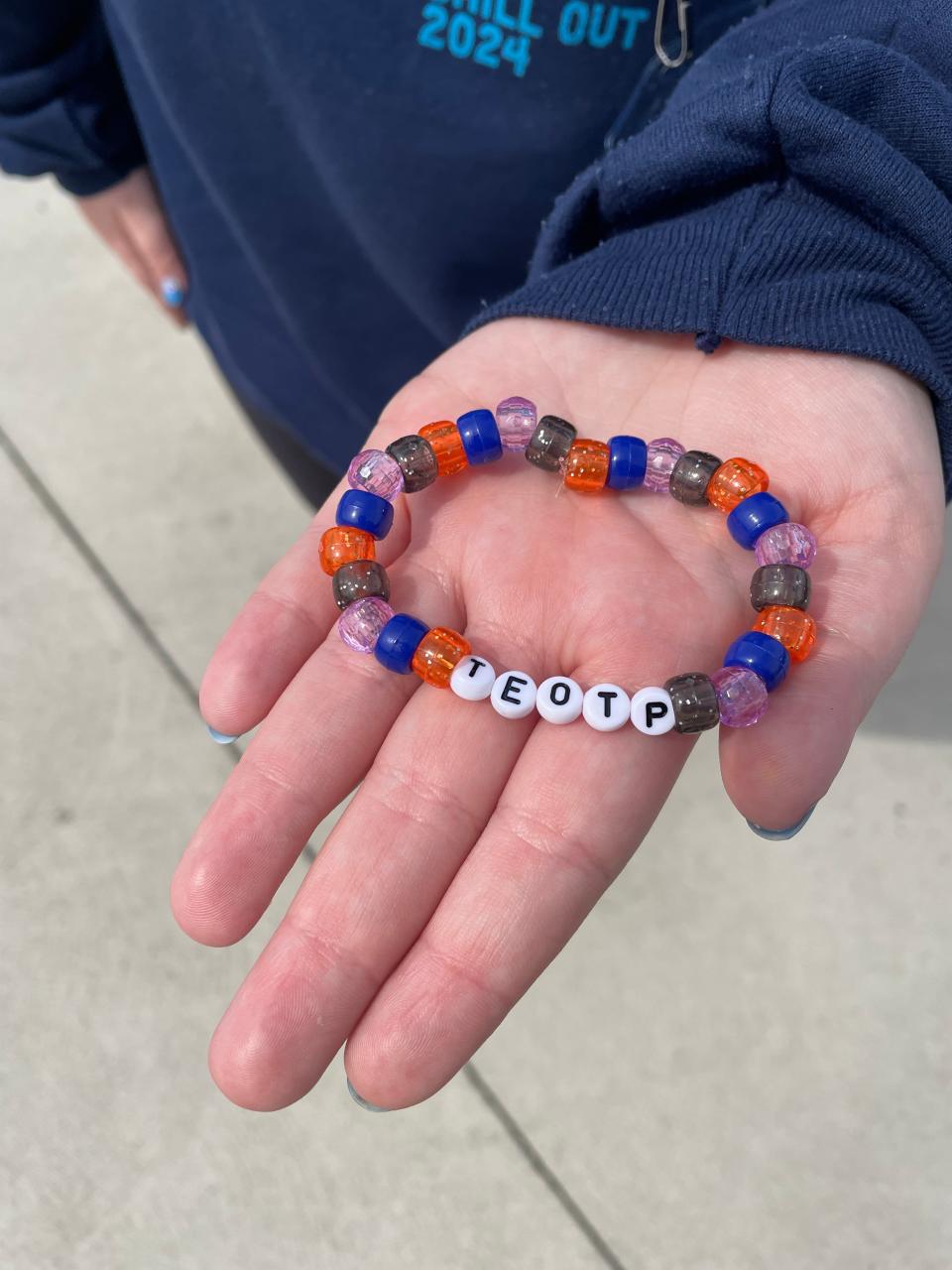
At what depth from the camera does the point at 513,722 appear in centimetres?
160

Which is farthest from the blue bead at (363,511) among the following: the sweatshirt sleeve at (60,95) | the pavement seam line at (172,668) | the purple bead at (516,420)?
the sweatshirt sleeve at (60,95)

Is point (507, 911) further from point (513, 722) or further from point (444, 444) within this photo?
point (444, 444)

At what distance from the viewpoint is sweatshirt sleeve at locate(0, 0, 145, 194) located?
6.73 ft

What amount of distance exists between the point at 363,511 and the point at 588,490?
36 centimetres

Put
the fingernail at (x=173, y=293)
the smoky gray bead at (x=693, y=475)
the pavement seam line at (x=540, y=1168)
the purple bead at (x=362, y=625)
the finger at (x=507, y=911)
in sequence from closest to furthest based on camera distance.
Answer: the finger at (x=507, y=911)
the purple bead at (x=362, y=625)
the smoky gray bead at (x=693, y=475)
the pavement seam line at (x=540, y=1168)
the fingernail at (x=173, y=293)

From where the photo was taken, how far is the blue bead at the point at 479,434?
1833 millimetres

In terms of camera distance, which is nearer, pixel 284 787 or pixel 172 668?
pixel 284 787

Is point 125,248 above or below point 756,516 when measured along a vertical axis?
below

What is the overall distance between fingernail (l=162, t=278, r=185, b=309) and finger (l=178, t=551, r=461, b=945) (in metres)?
1.34

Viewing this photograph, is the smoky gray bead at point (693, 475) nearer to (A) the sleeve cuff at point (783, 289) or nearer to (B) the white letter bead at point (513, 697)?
(A) the sleeve cuff at point (783, 289)

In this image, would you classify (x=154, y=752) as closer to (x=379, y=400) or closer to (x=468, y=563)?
(x=379, y=400)

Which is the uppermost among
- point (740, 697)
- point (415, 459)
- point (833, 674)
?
point (833, 674)

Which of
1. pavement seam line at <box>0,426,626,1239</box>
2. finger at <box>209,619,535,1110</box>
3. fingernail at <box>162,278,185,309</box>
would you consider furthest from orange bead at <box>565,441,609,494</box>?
fingernail at <box>162,278,185,309</box>

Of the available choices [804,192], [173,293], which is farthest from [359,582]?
[173,293]
